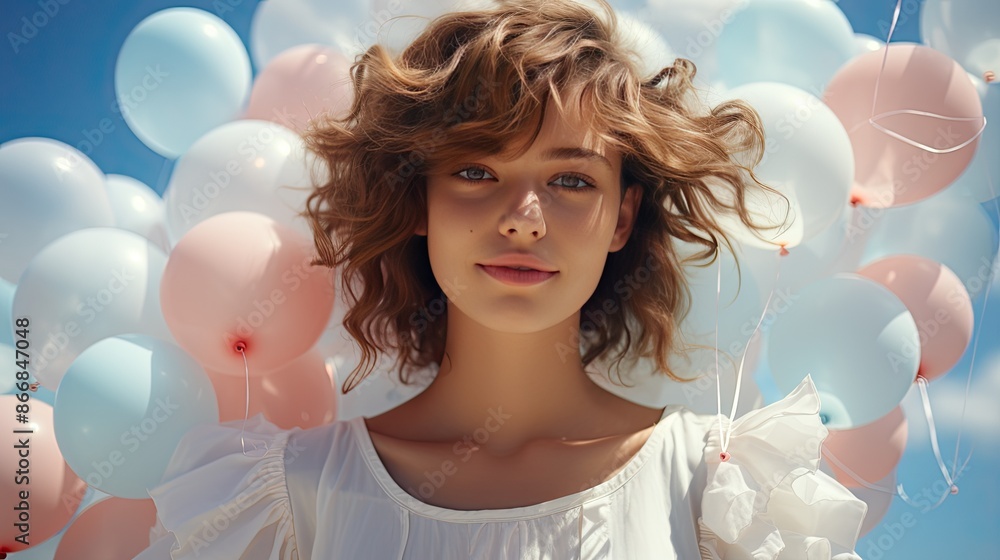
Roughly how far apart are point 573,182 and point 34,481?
3.60 ft

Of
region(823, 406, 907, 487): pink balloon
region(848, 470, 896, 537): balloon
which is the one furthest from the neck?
region(848, 470, 896, 537): balloon

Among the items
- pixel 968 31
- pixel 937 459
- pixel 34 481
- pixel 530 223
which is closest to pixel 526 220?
pixel 530 223

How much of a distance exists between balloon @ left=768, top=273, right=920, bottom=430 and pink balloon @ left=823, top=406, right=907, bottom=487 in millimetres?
166

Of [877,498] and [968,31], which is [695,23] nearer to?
[968,31]

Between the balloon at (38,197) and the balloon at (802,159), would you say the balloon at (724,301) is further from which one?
the balloon at (38,197)

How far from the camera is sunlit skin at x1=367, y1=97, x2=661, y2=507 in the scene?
1.29m

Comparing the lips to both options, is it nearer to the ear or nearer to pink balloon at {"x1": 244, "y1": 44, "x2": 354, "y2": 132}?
the ear

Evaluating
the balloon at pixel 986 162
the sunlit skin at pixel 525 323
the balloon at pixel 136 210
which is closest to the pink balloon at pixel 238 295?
the sunlit skin at pixel 525 323

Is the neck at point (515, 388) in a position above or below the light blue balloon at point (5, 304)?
below

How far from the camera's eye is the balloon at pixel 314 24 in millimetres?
1835

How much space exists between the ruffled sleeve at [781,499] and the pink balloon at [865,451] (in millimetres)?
374

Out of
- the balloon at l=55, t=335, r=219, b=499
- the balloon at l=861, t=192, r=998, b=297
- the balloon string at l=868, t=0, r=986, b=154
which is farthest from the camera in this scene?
the balloon at l=861, t=192, r=998, b=297

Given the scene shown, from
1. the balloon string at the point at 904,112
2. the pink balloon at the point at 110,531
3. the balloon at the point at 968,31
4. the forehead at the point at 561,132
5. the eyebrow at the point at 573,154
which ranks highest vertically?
the balloon at the point at 968,31

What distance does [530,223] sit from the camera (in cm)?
126
